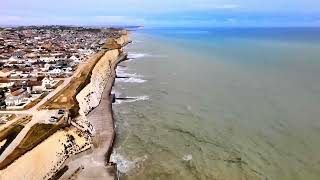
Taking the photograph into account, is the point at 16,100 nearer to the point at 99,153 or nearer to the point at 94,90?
the point at 94,90

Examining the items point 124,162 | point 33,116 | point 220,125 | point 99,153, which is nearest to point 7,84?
point 33,116

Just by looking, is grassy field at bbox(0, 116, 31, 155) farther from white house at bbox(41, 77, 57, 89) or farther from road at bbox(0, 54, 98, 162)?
white house at bbox(41, 77, 57, 89)

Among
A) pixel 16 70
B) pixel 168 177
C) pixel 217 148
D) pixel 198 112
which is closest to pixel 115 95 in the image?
pixel 198 112

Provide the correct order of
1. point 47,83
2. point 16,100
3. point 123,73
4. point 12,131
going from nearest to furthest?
point 12,131 < point 16,100 < point 47,83 < point 123,73

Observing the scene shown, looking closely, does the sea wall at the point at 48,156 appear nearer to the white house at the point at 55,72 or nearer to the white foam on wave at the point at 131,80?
the white house at the point at 55,72

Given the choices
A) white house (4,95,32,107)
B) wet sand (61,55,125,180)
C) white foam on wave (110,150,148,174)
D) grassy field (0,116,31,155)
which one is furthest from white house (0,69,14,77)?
white foam on wave (110,150,148,174)

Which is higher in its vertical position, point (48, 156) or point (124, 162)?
point (48, 156)

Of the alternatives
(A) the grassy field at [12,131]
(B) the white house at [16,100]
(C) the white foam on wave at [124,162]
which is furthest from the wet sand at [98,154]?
(B) the white house at [16,100]
